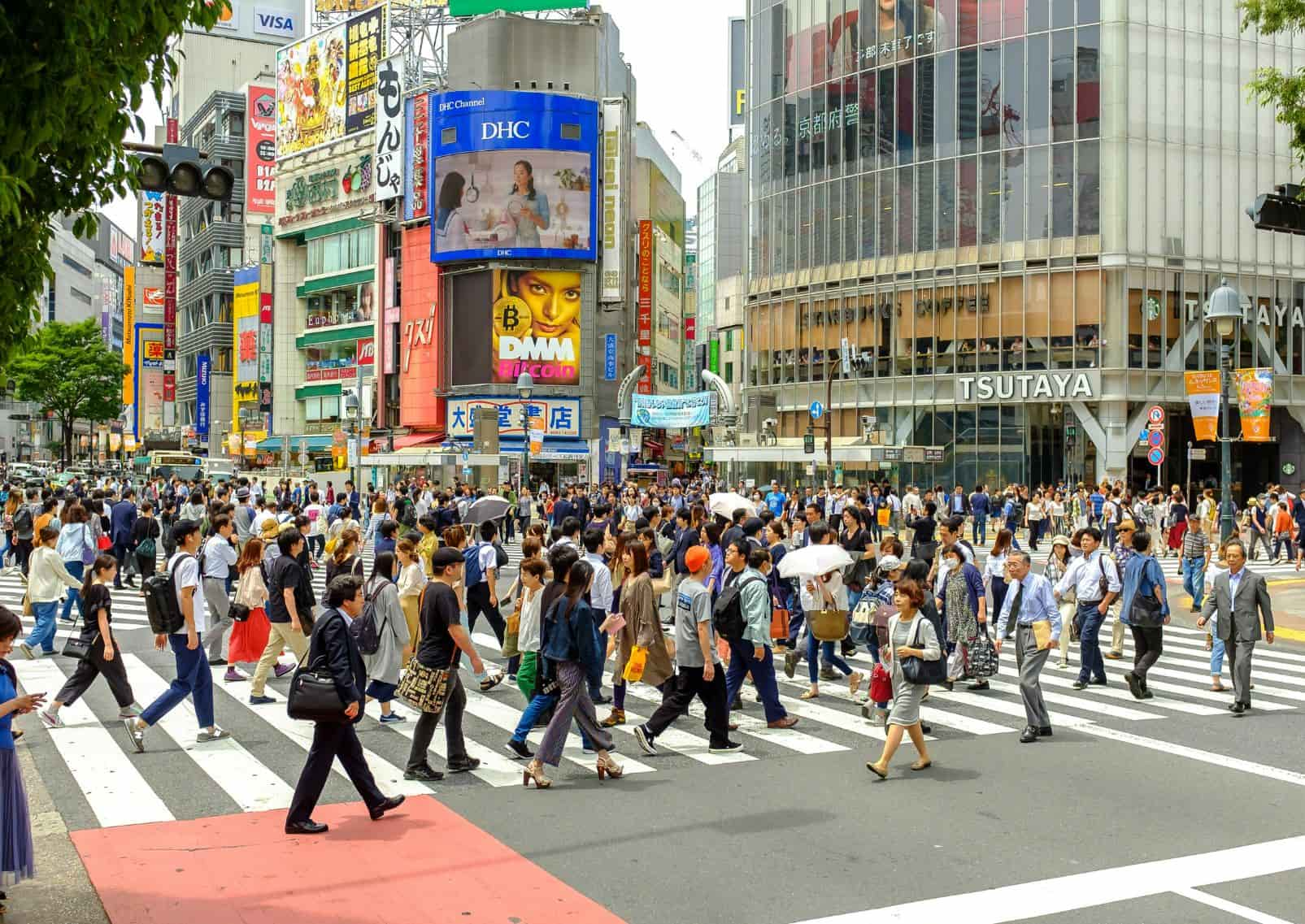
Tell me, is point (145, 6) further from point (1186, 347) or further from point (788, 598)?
point (1186, 347)

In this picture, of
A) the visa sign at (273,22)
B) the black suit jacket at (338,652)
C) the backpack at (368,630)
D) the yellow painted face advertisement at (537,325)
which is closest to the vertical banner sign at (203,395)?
the yellow painted face advertisement at (537,325)

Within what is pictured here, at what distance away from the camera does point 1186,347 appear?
52.5 metres

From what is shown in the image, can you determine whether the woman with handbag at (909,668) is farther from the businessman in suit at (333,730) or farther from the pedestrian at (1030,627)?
the businessman in suit at (333,730)

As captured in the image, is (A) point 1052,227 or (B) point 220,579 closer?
(B) point 220,579

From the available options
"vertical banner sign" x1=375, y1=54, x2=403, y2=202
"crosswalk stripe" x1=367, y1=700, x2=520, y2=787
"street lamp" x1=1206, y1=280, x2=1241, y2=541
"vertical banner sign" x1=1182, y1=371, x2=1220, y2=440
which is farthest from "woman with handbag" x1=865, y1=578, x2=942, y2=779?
"vertical banner sign" x1=375, y1=54, x2=403, y2=202

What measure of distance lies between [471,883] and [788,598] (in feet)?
25.1

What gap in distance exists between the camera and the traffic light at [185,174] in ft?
37.5

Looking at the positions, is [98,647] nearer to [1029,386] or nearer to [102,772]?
A: [102,772]

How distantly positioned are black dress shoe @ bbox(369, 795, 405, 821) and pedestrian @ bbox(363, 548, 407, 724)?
219cm

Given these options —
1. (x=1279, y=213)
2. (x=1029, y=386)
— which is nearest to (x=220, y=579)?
(x=1279, y=213)

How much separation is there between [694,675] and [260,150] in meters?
85.5

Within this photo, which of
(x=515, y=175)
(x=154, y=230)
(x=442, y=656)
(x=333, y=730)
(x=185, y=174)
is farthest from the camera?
(x=154, y=230)

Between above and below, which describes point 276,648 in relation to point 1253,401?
below

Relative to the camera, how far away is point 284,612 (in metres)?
12.7
